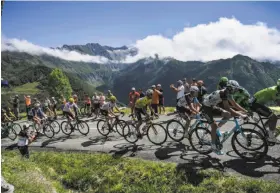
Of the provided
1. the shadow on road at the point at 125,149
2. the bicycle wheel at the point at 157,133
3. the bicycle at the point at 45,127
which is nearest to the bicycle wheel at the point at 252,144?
the bicycle wheel at the point at 157,133

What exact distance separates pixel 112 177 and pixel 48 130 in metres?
10.7

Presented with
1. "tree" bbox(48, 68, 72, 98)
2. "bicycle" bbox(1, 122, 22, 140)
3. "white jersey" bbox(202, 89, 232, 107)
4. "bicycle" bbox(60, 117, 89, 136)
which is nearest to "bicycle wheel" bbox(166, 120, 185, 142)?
"white jersey" bbox(202, 89, 232, 107)

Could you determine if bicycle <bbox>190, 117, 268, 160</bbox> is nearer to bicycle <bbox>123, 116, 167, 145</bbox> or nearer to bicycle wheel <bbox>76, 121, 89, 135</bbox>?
bicycle <bbox>123, 116, 167, 145</bbox>

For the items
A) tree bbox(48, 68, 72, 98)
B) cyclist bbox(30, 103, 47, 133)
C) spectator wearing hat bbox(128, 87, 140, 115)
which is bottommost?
cyclist bbox(30, 103, 47, 133)

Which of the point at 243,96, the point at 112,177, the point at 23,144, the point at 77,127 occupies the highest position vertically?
the point at 243,96

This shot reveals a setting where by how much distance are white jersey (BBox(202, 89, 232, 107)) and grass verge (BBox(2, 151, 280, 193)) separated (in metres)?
2.52

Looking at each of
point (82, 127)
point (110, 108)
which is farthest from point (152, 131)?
point (82, 127)

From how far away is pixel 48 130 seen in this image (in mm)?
22047

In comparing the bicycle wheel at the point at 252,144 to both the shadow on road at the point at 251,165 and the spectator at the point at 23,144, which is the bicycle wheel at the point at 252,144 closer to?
the shadow on road at the point at 251,165

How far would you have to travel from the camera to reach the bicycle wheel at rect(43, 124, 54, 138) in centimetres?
2177

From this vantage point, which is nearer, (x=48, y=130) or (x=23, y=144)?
(x=23, y=144)

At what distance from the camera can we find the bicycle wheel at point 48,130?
21.8 metres

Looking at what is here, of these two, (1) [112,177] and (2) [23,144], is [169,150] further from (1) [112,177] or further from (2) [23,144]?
(2) [23,144]

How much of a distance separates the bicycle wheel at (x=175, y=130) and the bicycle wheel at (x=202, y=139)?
7.00ft
